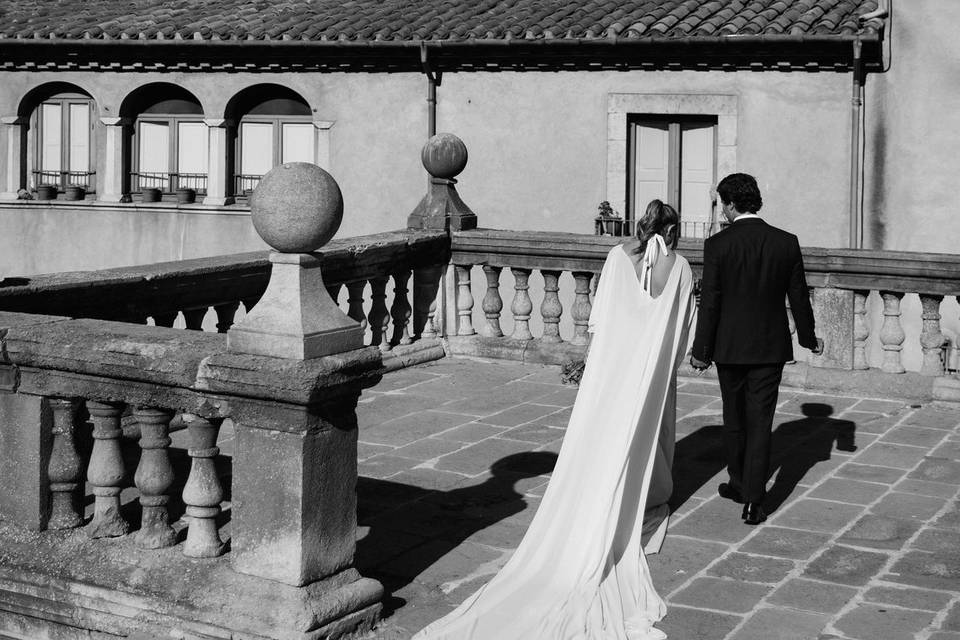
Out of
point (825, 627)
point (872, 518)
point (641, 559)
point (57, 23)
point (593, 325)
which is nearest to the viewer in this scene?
point (825, 627)

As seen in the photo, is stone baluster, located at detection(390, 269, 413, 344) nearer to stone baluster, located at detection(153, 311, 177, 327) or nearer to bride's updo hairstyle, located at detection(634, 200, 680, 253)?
stone baluster, located at detection(153, 311, 177, 327)

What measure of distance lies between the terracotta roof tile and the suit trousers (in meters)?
10.8

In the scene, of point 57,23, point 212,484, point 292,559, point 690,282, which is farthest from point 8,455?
point 57,23

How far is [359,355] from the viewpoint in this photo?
16.5ft

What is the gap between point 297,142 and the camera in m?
20.8

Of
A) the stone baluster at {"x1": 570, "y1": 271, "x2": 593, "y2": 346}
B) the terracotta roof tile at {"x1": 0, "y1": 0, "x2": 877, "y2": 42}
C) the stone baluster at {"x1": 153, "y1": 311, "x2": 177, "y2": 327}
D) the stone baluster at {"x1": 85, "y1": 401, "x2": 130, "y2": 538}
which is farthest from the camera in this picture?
the terracotta roof tile at {"x1": 0, "y1": 0, "x2": 877, "y2": 42}

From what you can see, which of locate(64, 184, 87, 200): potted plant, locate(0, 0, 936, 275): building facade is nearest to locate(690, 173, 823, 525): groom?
locate(0, 0, 936, 275): building facade

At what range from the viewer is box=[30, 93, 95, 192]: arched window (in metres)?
21.8

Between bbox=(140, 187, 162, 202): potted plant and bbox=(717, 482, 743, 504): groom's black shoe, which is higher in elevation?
bbox=(140, 187, 162, 202): potted plant

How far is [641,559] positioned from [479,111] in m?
13.6

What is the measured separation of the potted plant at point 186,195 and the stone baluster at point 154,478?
16.5 m

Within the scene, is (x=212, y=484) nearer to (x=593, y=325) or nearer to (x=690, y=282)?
(x=593, y=325)

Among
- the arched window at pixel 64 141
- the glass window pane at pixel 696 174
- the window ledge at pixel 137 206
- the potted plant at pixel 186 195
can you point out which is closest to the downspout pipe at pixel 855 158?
the glass window pane at pixel 696 174

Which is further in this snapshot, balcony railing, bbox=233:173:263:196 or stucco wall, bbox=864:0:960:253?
balcony railing, bbox=233:173:263:196
